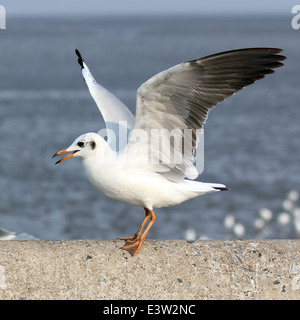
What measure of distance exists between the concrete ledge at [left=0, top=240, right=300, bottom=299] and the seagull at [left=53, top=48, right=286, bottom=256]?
213 mm

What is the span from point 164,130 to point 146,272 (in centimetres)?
95

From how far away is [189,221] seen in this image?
12.6 meters

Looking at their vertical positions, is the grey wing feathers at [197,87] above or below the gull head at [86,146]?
above

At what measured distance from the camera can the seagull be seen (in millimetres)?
4379

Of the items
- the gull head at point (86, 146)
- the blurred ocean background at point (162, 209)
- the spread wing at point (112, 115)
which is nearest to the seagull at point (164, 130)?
the gull head at point (86, 146)

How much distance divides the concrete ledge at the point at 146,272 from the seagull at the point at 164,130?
213mm

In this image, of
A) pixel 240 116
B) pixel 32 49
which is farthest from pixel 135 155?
pixel 32 49

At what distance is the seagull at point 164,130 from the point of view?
4379 mm

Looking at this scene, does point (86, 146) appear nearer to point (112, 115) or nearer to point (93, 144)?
point (93, 144)

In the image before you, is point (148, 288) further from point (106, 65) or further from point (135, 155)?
point (106, 65)

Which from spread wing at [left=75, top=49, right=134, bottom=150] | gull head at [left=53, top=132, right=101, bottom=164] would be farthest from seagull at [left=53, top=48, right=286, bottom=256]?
spread wing at [left=75, top=49, right=134, bottom=150]

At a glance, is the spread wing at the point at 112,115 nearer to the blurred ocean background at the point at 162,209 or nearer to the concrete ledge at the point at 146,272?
the concrete ledge at the point at 146,272

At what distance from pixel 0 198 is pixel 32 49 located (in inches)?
2340

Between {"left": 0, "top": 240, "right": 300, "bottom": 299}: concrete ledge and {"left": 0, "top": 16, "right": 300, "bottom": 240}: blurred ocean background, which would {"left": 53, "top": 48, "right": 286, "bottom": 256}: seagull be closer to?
{"left": 0, "top": 240, "right": 300, "bottom": 299}: concrete ledge
